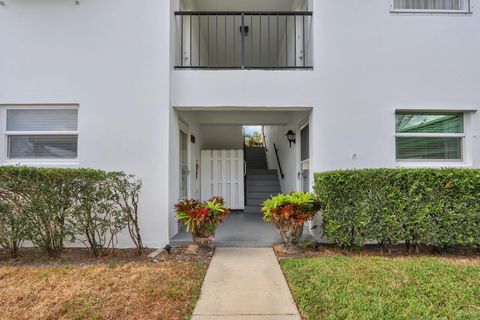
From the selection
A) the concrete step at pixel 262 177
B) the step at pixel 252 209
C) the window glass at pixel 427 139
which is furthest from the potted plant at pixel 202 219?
the concrete step at pixel 262 177

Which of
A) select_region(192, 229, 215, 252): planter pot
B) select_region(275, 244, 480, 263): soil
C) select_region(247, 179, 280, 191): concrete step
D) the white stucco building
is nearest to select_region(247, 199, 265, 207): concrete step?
select_region(247, 179, 280, 191): concrete step

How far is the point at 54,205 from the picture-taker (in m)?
4.74

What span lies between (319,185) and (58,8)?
20.2ft

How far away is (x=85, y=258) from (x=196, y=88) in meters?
3.67

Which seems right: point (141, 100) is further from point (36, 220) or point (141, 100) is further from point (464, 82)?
point (464, 82)

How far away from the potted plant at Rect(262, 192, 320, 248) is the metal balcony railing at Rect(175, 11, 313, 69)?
2633mm

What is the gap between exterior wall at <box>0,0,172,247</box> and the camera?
559 centimetres

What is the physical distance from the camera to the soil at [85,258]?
4742 mm

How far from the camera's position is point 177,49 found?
20.8ft

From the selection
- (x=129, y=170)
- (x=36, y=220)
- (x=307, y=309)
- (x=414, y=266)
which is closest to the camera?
(x=307, y=309)

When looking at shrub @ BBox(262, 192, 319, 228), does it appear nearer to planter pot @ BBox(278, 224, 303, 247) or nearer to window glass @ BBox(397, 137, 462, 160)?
planter pot @ BBox(278, 224, 303, 247)

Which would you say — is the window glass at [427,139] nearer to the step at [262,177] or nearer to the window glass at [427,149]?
the window glass at [427,149]

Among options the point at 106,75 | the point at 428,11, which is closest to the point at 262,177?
the point at 106,75

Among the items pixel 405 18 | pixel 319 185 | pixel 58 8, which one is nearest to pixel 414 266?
pixel 319 185
